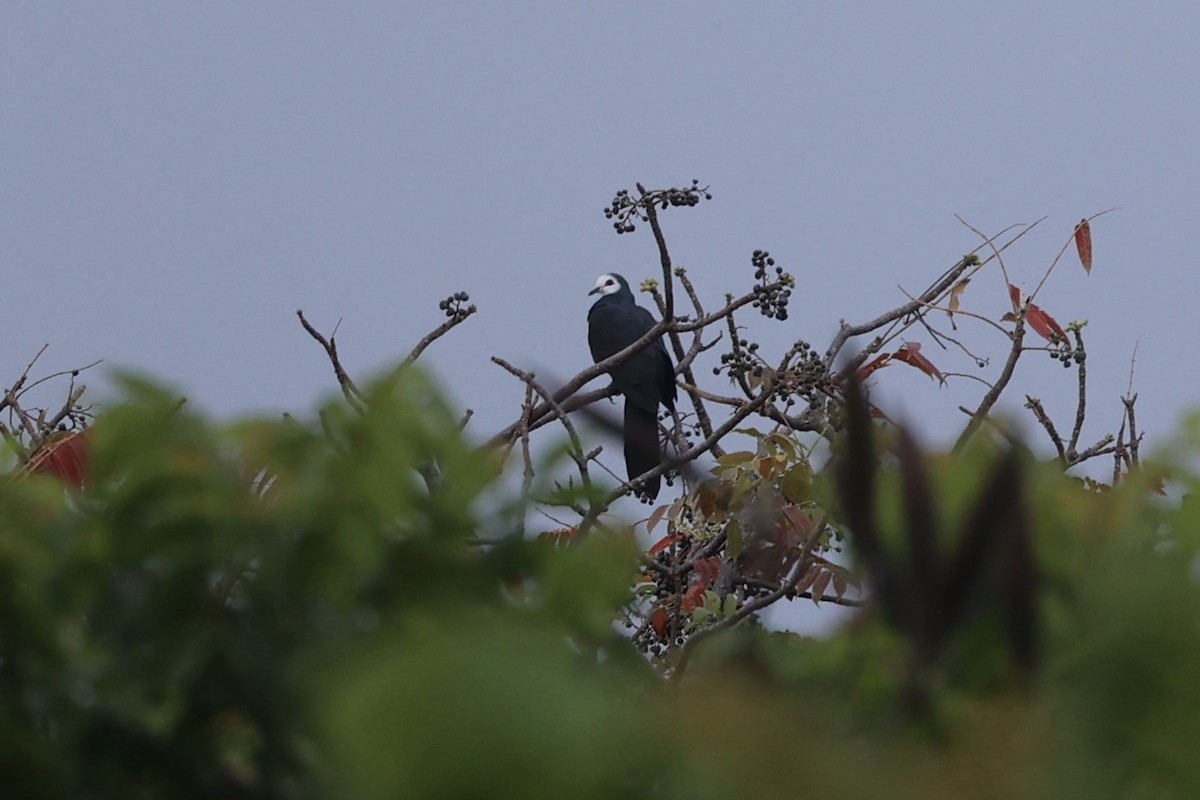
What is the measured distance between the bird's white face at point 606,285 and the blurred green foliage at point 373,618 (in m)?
7.82

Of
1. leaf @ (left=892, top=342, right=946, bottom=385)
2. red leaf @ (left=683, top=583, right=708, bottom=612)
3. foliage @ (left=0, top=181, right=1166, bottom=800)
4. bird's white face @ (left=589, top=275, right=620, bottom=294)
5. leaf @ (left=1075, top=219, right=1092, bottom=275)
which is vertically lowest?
foliage @ (left=0, top=181, right=1166, bottom=800)

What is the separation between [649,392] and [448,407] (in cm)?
557

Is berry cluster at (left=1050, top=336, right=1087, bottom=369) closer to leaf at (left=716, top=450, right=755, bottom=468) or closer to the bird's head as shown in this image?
leaf at (left=716, top=450, right=755, bottom=468)

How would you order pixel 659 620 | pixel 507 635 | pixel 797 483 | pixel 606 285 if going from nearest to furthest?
pixel 507 635, pixel 797 483, pixel 659 620, pixel 606 285

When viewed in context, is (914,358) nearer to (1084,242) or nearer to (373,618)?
(1084,242)

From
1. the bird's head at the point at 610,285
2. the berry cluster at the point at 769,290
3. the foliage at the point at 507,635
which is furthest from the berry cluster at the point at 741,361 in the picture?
the bird's head at the point at 610,285

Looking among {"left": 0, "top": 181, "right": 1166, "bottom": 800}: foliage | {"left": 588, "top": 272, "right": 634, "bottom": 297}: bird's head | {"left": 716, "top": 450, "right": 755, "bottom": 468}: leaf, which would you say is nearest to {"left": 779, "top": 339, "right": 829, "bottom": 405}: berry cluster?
{"left": 716, "top": 450, "right": 755, "bottom": 468}: leaf

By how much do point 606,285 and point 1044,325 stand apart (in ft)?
18.2

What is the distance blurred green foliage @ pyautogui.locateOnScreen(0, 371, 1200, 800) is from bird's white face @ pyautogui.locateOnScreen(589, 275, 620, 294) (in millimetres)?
7819

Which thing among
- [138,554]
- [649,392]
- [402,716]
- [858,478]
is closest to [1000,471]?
[858,478]

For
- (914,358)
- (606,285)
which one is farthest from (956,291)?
(606,285)

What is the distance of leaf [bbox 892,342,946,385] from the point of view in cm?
298

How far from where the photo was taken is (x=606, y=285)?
27.7 feet

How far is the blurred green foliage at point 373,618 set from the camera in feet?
1.24
